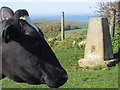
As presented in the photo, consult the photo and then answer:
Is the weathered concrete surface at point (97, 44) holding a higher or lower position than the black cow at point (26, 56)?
lower

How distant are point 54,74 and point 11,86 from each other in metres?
5.63

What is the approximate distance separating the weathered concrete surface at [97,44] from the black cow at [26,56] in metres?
7.87

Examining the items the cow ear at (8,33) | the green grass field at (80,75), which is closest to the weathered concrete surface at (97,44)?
the green grass field at (80,75)

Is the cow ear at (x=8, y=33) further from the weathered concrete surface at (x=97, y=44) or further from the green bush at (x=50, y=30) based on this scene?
the green bush at (x=50, y=30)

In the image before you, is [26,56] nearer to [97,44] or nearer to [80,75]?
[80,75]

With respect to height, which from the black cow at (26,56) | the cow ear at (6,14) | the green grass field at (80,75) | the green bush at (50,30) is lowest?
the green grass field at (80,75)

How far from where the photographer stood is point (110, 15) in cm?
1321

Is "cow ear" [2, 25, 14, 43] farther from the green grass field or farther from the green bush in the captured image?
the green bush

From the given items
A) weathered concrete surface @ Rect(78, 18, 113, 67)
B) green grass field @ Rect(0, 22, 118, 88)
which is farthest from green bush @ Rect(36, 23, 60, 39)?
weathered concrete surface @ Rect(78, 18, 113, 67)

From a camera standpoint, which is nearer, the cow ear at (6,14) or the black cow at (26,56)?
the black cow at (26,56)

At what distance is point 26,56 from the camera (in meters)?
1.61

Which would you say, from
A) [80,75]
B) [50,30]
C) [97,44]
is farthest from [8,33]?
[50,30]

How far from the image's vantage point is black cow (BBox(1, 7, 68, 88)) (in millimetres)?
1583

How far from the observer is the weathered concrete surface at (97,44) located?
9391 mm
